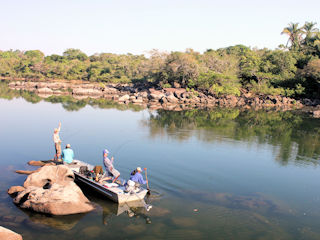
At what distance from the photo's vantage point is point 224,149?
22.5 metres

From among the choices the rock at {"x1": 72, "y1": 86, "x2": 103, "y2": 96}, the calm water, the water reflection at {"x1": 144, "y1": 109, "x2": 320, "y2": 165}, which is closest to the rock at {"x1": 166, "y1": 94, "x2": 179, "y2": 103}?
the water reflection at {"x1": 144, "y1": 109, "x2": 320, "y2": 165}

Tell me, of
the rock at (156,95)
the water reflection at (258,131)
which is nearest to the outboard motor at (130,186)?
the water reflection at (258,131)

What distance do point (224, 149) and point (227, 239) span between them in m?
12.6

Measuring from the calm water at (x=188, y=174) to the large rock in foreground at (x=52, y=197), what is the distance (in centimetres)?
33

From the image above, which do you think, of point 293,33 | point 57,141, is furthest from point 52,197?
point 293,33

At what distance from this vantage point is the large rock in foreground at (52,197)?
37.3ft

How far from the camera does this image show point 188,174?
54.4ft

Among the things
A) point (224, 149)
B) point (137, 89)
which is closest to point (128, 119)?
point (224, 149)

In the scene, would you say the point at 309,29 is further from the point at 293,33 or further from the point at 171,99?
the point at 171,99

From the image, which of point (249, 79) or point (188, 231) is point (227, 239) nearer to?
point (188, 231)

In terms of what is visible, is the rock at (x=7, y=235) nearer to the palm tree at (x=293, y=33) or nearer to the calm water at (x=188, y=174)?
the calm water at (x=188, y=174)

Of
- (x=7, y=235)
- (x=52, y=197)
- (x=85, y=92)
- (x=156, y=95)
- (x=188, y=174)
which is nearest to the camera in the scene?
(x=7, y=235)

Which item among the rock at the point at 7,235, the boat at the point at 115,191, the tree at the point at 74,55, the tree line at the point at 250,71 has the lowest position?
the rock at the point at 7,235

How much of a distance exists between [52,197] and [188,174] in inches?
302
